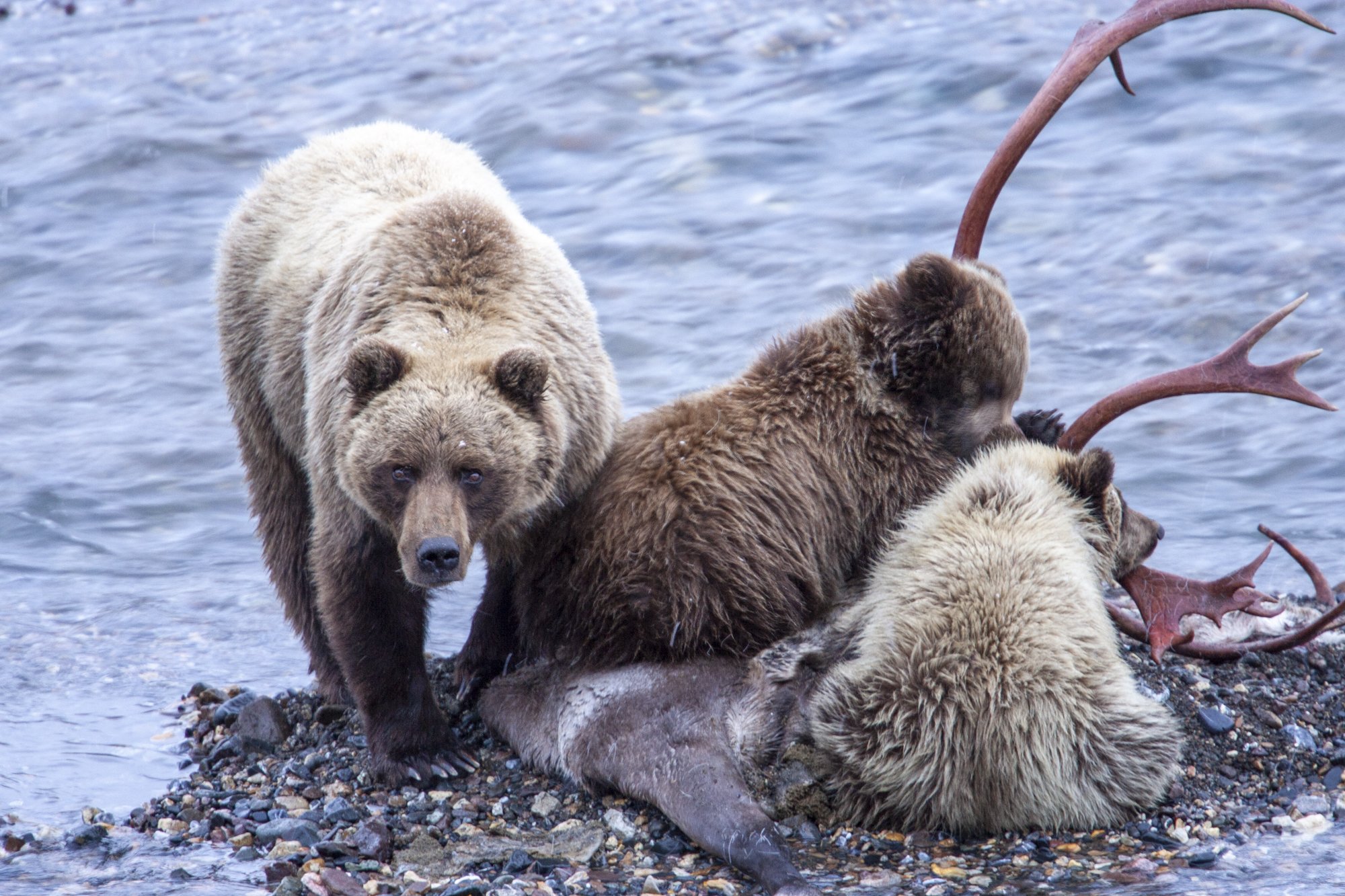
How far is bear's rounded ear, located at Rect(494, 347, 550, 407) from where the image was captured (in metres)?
5.41

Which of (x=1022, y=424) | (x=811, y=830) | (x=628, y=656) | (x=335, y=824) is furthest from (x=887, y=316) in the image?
(x=335, y=824)

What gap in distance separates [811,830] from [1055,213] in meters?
9.69

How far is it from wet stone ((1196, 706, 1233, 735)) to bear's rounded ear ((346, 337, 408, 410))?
128 inches

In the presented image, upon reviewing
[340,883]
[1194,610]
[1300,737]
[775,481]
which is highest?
→ [775,481]

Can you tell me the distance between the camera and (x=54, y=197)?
53.9ft

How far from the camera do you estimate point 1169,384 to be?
19.5 feet

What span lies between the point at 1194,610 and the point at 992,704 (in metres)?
1.16

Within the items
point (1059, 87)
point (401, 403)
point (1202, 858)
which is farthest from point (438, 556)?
point (1059, 87)

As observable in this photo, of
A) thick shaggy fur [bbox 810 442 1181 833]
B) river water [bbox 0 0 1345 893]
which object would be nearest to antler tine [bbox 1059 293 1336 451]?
thick shaggy fur [bbox 810 442 1181 833]

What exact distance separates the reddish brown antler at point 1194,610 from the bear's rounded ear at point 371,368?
289 cm

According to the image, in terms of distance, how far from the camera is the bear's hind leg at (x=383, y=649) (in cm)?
574

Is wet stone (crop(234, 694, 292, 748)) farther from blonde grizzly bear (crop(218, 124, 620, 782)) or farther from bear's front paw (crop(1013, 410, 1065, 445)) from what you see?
bear's front paw (crop(1013, 410, 1065, 445))

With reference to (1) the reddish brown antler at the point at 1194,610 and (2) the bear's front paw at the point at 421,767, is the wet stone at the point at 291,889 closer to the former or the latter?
(2) the bear's front paw at the point at 421,767

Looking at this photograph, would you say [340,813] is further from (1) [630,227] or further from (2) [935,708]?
(1) [630,227]
